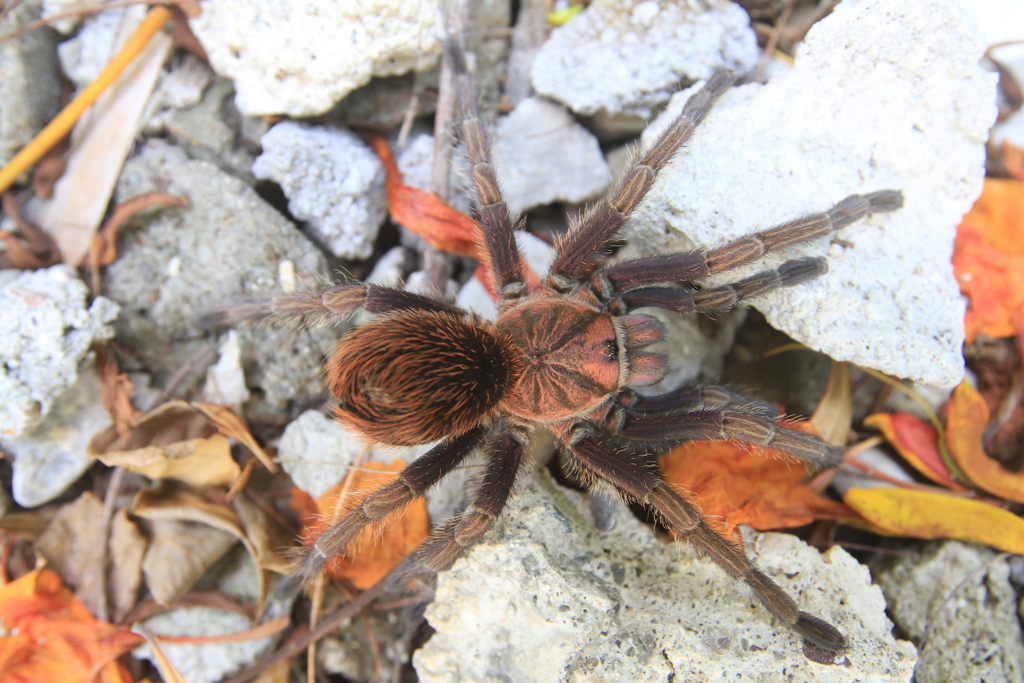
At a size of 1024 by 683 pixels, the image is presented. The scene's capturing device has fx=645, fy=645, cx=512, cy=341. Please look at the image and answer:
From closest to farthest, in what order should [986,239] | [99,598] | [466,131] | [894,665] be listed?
[894,665] < [99,598] < [466,131] < [986,239]

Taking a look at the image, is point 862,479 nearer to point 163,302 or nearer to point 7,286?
point 163,302

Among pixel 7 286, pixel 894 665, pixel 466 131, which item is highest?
pixel 466 131

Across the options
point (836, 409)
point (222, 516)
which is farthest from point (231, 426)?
point (836, 409)

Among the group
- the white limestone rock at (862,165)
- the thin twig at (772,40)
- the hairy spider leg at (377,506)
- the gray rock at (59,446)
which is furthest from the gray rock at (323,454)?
the thin twig at (772,40)

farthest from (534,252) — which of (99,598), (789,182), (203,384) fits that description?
(99,598)

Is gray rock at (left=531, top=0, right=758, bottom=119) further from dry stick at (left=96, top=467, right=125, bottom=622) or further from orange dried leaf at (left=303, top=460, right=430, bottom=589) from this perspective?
dry stick at (left=96, top=467, right=125, bottom=622)

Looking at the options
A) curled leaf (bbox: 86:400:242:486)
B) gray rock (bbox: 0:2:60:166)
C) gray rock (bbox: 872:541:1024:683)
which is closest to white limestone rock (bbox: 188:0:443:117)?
gray rock (bbox: 0:2:60:166)

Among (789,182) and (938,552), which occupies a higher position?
(789,182)
